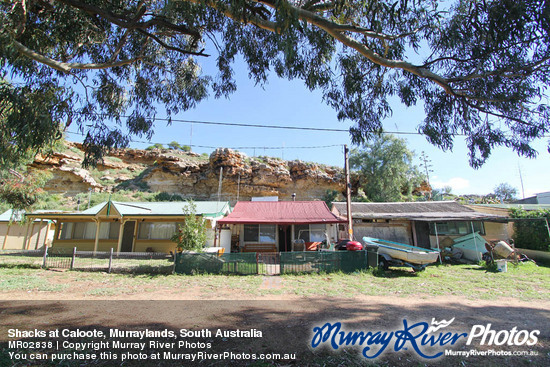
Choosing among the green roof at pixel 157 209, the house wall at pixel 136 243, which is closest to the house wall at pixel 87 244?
the house wall at pixel 136 243

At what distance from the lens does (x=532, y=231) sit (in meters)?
17.1

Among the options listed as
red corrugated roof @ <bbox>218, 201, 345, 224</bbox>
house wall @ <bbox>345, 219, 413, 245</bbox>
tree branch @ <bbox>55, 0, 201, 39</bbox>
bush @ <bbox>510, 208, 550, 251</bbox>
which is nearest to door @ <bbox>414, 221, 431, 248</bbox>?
Answer: house wall @ <bbox>345, 219, 413, 245</bbox>

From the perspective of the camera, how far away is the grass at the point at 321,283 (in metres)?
8.30

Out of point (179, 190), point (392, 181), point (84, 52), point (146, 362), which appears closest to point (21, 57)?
point (84, 52)

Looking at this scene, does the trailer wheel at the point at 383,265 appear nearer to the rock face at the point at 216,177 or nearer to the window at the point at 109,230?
the window at the point at 109,230

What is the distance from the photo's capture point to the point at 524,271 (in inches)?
476

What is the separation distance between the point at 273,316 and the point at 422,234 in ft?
54.8

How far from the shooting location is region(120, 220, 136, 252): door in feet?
63.2

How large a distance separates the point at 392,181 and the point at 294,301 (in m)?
33.6

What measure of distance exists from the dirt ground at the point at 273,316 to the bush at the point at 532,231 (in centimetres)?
1318

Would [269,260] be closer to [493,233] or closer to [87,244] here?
[87,244]

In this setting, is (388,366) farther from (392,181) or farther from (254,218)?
(392,181)

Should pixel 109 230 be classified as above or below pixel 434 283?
above

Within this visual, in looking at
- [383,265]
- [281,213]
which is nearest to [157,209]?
[281,213]
